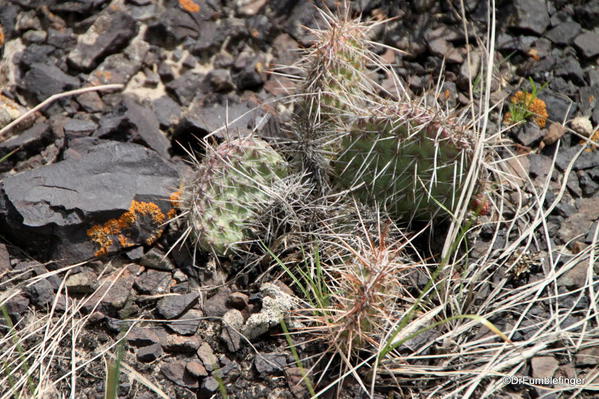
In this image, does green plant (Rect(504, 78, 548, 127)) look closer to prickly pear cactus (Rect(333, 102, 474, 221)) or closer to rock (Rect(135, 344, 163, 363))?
Answer: prickly pear cactus (Rect(333, 102, 474, 221))

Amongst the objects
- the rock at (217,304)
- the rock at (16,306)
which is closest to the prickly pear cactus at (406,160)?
the rock at (217,304)

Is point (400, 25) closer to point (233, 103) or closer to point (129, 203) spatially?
point (233, 103)

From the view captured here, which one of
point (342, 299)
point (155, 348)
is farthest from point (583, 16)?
point (155, 348)

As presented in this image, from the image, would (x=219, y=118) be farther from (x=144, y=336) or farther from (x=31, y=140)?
(x=144, y=336)

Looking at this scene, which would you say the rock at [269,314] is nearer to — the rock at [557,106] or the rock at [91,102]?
the rock at [91,102]

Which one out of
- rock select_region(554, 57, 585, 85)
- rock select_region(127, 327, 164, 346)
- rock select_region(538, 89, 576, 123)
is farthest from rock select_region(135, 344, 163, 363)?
rock select_region(554, 57, 585, 85)

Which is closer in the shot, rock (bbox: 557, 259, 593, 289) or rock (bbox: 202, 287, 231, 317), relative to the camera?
rock (bbox: 202, 287, 231, 317)
